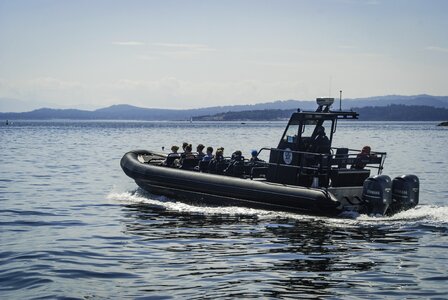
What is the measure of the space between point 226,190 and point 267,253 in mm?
4750

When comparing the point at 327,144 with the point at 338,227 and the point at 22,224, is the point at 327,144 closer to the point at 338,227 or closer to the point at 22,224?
the point at 338,227

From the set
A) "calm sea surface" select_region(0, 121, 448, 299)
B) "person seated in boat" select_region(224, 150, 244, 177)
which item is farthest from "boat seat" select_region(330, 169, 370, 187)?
"person seated in boat" select_region(224, 150, 244, 177)

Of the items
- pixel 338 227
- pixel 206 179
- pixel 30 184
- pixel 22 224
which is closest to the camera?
pixel 338 227

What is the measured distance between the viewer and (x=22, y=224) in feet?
51.1

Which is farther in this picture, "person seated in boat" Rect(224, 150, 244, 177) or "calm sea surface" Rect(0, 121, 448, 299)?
"person seated in boat" Rect(224, 150, 244, 177)

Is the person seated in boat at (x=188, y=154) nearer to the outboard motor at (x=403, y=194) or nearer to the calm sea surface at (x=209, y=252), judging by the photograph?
the calm sea surface at (x=209, y=252)

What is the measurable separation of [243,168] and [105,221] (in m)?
4.07

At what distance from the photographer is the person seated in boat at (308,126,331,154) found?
1642 centimetres

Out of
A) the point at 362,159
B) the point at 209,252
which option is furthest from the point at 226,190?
the point at 209,252

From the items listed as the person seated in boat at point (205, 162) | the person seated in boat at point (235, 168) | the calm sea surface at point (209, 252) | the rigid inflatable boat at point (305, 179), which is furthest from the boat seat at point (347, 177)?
the person seated in boat at point (205, 162)

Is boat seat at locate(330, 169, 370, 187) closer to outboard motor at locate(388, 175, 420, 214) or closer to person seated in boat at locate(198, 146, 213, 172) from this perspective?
outboard motor at locate(388, 175, 420, 214)

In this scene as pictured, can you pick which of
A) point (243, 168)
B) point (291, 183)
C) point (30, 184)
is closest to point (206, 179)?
point (243, 168)

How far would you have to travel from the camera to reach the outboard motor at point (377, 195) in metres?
14.3

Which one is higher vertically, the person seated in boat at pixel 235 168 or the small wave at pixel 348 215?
the person seated in boat at pixel 235 168
